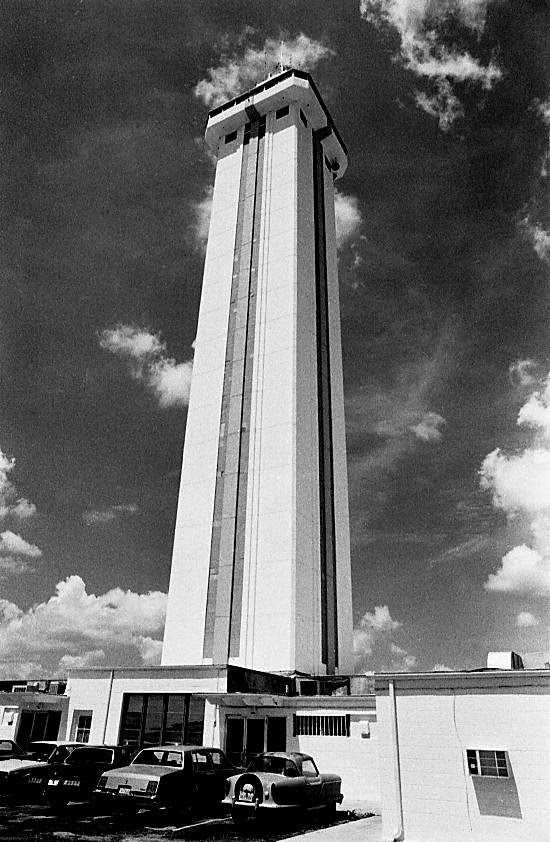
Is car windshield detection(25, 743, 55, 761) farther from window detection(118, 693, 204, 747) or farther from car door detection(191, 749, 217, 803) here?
car door detection(191, 749, 217, 803)

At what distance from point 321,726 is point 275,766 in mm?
9648

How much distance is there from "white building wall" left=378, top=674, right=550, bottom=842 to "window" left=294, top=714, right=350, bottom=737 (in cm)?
1152

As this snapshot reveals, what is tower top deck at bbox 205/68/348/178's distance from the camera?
58.3 metres

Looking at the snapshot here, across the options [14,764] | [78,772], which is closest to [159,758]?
[78,772]

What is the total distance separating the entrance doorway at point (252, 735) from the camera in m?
25.5

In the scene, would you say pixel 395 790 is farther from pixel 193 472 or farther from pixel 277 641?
pixel 193 472

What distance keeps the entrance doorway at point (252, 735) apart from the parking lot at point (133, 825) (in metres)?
8.57

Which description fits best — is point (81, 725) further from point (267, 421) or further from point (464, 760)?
point (267, 421)

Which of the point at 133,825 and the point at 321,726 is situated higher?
the point at 321,726

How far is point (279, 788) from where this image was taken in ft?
50.7

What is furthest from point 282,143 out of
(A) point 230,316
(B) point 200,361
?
(B) point 200,361

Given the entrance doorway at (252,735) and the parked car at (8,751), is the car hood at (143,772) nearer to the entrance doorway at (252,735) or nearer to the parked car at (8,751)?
the parked car at (8,751)

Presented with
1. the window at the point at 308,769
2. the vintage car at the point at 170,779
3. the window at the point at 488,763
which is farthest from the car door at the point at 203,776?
the window at the point at 488,763

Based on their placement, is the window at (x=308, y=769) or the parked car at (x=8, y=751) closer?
the window at (x=308, y=769)
